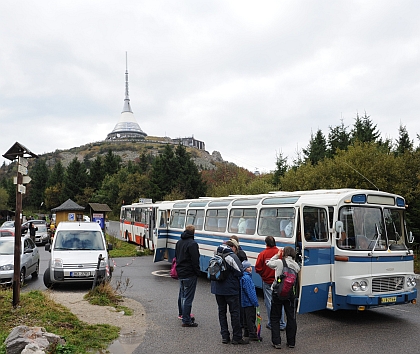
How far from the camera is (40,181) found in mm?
98375

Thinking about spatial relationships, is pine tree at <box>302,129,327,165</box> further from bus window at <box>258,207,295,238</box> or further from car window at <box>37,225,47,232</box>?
bus window at <box>258,207,295,238</box>

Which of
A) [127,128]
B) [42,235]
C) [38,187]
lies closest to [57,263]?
[42,235]

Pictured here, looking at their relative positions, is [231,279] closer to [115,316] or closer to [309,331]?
[309,331]

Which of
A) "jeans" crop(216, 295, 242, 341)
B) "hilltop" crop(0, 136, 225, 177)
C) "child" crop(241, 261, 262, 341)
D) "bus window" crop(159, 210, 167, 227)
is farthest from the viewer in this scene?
"hilltop" crop(0, 136, 225, 177)

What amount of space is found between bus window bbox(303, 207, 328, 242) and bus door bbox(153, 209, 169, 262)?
9.14 m

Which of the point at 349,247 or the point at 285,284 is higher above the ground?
the point at 349,247

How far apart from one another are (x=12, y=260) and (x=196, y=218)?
6.36 meters

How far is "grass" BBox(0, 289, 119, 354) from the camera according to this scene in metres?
7.10

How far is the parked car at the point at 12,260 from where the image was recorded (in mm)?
12648

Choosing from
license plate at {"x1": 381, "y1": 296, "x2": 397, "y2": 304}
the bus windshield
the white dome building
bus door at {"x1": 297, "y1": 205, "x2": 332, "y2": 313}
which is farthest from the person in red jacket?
the white dome building

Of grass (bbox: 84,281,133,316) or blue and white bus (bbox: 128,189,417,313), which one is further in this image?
grass (bbox: 84,281,133,316)

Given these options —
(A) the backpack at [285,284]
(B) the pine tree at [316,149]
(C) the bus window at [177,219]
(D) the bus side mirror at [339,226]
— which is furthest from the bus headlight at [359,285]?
(B) the pine tree at [316,149]

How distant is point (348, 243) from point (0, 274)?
9638 millimetres

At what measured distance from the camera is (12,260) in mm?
12930
